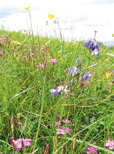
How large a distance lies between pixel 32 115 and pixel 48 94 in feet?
1.13

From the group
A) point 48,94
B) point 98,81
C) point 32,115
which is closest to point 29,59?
point 48,94

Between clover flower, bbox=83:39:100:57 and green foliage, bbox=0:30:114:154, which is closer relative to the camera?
green foliage, bbox=0:30:114:154

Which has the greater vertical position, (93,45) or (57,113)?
(93,45)

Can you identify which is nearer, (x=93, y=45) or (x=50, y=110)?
(x=50, y=110)

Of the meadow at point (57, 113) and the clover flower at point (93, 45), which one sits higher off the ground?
the clover flower at point (93, 45)

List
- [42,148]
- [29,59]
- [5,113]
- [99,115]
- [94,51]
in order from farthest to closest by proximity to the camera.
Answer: [29,59]
[94,51]
[99,115]
[5,113]
[42,148]

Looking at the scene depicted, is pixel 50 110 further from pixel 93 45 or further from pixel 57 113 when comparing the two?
pixel 93 45

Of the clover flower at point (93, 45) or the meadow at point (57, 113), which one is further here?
the clover flower at point (93, 45)

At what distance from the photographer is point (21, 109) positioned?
4.41 feet

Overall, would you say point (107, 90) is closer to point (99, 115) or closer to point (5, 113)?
point (99, 115)

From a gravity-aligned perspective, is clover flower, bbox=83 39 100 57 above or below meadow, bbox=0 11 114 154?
above

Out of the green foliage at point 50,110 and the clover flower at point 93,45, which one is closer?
the green foliage at point 50,110

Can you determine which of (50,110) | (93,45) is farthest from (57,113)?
(93,45)

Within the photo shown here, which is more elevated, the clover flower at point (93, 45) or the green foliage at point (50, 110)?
the clover flower at point (93, 45)
